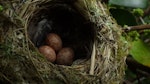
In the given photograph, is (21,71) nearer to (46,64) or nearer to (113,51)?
(46,64)

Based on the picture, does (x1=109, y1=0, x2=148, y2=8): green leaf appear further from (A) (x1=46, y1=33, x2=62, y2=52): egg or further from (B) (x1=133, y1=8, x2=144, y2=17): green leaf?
(A) (x1=46, y1=33, x2=62, y2=52): egg

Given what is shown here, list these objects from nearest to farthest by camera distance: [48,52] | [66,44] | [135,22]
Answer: [48,52] → [66,44] → [135,22]

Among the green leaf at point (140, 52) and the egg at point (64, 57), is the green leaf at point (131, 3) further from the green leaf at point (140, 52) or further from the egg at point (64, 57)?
the egg at point (64, 57)

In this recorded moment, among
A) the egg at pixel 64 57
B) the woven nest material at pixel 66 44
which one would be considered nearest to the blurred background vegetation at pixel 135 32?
the woven nest material at pixel 66 44

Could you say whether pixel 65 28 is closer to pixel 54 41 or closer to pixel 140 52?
pixel 54 41

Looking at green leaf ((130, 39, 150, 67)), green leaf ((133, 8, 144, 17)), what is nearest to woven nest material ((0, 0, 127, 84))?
green leaf ((130, 39, 150, 67))

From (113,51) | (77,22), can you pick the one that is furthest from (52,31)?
(113,51)

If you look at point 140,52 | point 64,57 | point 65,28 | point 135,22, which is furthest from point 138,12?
point 64,57
